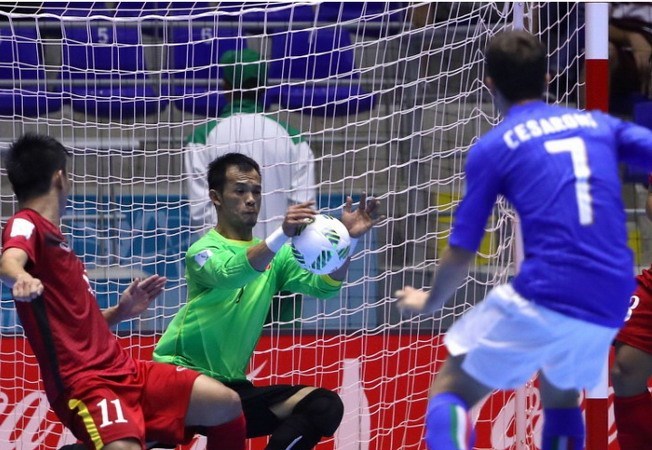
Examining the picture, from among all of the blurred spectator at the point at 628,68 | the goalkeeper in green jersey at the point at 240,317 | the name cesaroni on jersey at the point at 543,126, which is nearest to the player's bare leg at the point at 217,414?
the goalkeeper in green jersey at the point at 240,317

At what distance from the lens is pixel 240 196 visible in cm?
508

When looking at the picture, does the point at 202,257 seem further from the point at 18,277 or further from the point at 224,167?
the point at 18,277

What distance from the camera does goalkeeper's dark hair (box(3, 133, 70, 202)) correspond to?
14.0ft

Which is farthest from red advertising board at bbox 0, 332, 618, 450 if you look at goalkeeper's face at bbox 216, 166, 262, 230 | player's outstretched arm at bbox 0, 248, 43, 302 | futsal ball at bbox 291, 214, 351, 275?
player's outstretched arm at bbox 0, 248, 43, 302

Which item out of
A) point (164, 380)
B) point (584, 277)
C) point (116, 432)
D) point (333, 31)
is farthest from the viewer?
point (333, 31)

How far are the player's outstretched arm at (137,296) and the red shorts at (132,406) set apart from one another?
0.23m

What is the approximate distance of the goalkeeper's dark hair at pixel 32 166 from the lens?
14.0ft

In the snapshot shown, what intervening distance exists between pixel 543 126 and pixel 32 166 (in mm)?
1810

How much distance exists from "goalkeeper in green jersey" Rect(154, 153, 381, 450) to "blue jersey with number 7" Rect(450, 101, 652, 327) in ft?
4.72

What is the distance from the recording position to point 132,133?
6.42 metres

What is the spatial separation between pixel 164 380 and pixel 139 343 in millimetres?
1712

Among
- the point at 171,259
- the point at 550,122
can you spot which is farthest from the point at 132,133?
the point at 550,122

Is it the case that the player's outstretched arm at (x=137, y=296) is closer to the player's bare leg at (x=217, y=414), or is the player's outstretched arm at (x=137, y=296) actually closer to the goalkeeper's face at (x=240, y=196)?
the player's bare leg at (x=217, y=414)

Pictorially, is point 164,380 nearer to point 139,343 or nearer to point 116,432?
point 116,432
